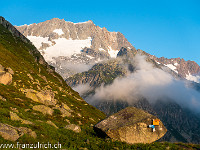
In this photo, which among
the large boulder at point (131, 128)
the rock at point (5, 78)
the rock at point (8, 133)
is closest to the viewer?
the rock at point (8, 133)

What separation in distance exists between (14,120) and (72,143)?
27.4 feet

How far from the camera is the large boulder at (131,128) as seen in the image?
24.9m

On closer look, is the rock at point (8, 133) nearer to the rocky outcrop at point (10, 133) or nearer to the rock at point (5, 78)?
the rocky outcrop at point (10, 133)

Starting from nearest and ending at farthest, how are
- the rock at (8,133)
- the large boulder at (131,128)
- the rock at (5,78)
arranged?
the rock at (8,133) < the large boulder at (131,128) < the rock at (5,78)

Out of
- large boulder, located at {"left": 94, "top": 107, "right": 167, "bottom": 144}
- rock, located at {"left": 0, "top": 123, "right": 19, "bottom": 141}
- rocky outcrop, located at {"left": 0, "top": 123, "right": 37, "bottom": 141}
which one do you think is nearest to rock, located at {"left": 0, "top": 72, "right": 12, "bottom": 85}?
large boulder, located at {"left": 94, "top": 107, "right": 167, "bottom": 144}

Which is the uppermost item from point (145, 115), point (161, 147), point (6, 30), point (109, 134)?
point (6, 30)

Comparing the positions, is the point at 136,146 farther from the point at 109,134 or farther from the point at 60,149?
the point at 60,149

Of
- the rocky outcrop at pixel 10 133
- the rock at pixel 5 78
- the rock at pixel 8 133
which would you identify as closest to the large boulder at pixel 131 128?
the rocky outcrop at pixel 10 133

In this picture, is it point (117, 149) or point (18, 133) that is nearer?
point (18, 133)

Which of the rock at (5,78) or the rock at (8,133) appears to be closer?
the rock at (8,133)

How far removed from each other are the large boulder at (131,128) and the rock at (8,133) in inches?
476

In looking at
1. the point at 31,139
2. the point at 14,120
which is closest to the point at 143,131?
the point at 31,139

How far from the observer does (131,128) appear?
25516 millimetres

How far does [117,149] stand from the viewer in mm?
20047
